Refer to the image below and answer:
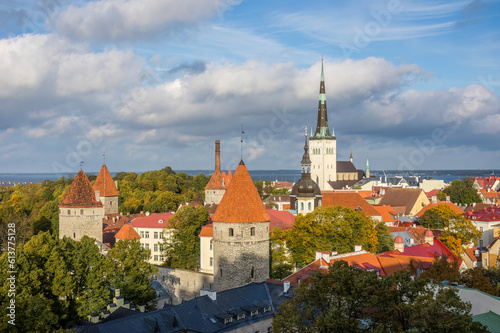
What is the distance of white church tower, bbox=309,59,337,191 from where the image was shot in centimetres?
11356

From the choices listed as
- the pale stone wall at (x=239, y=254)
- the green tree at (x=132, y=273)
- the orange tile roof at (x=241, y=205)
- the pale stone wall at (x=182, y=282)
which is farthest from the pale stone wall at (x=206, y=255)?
the green tree at (x=132, y=273)

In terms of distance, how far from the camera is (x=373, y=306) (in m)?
15.2

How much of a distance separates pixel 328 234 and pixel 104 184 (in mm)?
33042

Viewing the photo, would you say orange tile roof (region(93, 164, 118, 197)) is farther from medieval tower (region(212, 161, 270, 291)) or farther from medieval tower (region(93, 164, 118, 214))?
medieval tower (region(212, 161, 270, 291))

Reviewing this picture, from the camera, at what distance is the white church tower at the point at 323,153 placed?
114 m

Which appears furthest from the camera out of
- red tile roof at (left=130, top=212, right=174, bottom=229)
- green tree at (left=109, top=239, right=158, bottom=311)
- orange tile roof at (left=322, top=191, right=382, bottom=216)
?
orange tile roof at (left=322, top=191, right=382, bottom=216)

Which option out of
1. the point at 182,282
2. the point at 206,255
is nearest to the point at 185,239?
the point at 206,255

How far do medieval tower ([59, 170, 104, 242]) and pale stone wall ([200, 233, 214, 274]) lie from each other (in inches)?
398

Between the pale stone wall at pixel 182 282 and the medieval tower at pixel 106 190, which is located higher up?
the medieval tower at pixel 106 190

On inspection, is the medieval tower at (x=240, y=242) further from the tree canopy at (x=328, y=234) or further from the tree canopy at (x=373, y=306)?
the tree canopy at (x=373, y=306)

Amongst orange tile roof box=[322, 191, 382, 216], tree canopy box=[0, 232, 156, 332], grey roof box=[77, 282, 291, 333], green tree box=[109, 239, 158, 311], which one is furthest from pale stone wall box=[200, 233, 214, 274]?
orange tile roof box=[322, 191, 382, 216]

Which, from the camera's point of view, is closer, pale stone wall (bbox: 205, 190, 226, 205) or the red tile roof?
the red tile roof

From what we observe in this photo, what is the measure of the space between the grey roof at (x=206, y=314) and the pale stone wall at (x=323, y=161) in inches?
3539

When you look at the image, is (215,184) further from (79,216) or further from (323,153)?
(323,153)
